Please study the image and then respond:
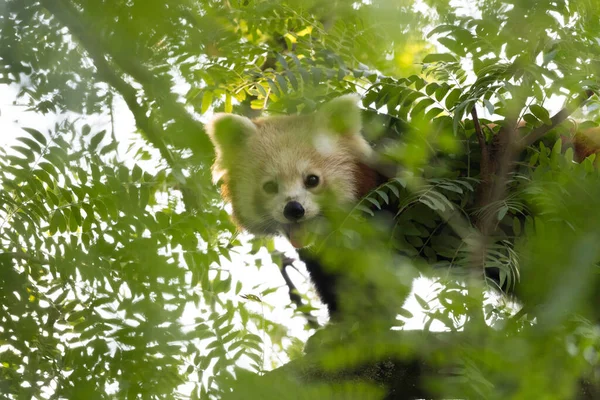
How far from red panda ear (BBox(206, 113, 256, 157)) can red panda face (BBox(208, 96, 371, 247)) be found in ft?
0.04

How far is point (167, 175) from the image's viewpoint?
2.21 m

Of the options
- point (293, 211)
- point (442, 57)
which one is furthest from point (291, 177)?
point (442, 57)

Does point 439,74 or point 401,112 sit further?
point 401,112

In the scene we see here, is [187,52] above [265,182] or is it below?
below

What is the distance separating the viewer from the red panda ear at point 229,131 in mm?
2864

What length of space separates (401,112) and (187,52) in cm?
265

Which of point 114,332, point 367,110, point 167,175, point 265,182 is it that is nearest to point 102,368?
point 114,332

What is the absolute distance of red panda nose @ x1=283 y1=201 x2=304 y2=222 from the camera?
4309 mm

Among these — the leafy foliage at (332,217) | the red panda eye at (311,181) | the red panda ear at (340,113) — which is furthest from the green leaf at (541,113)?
the red panda eye at (311,181)

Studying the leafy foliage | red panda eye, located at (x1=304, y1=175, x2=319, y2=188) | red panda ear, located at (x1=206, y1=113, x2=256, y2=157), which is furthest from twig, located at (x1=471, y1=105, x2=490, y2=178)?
red panda eye, located at (x1=304, y1=175, x2=319, y2=188)

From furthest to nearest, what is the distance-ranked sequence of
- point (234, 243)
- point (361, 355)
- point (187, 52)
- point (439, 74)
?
point (234, 243), point (439, 74), point (361, 355), point (187, 52)

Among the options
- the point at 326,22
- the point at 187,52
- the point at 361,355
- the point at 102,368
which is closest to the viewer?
the point at 187,52

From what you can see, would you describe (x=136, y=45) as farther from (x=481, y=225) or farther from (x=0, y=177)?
(x=481, y=225)

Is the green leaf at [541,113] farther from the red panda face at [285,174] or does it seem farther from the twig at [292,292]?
the red panda face at [285,174]
